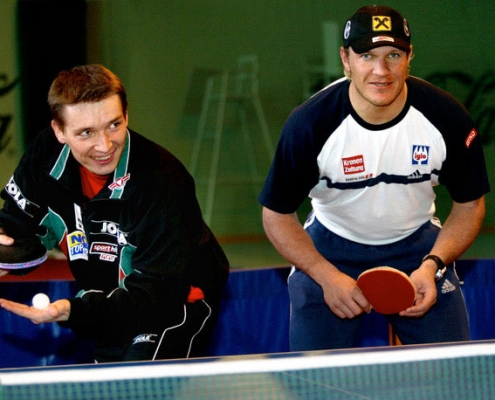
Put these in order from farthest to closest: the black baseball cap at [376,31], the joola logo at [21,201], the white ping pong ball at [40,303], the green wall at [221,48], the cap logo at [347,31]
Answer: the green wall at [221,48]
the joola logo at [21,201]
the cap logo at [347,31]
the black baseball cap at [376,31]
the white ping pong ball at [40,303]

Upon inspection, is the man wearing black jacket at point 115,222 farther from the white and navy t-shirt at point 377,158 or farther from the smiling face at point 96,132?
the white and navy t-shirt at point 377,158

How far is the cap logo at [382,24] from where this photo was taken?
109 inches

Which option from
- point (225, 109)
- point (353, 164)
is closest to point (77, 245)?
point (353, 164)

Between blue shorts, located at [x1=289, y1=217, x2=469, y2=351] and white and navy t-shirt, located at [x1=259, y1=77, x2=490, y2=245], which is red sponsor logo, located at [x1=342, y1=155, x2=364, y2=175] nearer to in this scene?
white and navy t-shirt, located at [x1=259, y1=77, x2=490, y2=245]

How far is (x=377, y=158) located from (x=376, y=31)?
0.42 meters

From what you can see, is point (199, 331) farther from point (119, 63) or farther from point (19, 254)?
point (119, 63)

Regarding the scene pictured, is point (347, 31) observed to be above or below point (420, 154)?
above

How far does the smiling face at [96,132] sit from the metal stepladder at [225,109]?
3559mm

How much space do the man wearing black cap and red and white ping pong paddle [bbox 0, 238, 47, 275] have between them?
2.67 feet

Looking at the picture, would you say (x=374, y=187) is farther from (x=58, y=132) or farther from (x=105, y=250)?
(x=58, y=132)

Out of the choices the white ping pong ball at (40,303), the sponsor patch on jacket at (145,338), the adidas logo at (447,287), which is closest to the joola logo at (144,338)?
the sponsor patch on jacket at (145,338)

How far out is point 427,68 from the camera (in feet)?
21.3

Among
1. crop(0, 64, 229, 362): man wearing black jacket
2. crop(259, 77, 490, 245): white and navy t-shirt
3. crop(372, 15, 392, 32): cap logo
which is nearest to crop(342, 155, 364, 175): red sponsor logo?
crop(259, 77, 490, 245): white and navy t-shirt

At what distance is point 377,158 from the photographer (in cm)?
288
